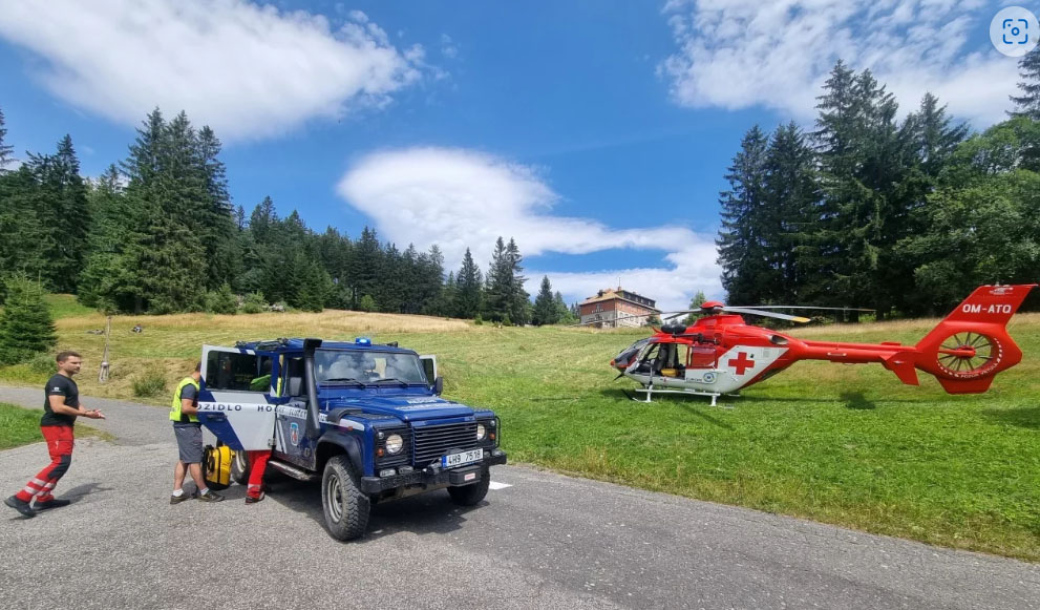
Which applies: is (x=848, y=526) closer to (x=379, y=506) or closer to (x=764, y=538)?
(x=764, y=538)

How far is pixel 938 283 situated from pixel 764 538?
3716cm

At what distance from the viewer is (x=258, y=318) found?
47625 mm

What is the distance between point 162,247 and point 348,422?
60.0m

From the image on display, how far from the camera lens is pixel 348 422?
552 cm


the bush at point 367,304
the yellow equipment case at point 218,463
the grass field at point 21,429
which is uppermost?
the bush at point 367,304

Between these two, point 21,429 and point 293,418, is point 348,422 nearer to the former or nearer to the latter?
point 293,418

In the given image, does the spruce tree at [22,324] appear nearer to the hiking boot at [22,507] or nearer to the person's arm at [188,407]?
the hiking boot at [22,507]

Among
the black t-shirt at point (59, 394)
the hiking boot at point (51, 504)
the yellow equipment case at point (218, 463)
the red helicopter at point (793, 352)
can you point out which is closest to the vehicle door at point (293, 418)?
the yellow equipment case at point (218, 463)

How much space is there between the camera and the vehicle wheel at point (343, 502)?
5.18 meters

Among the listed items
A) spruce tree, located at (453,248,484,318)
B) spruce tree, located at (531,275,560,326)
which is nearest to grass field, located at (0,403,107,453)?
spruce tree, located at (453,248,484,318)

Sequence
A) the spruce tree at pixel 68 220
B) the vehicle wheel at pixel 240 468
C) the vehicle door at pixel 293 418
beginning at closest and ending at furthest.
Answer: the vehicle door at pixel 293 418 < the vehicle wheel at pixel 240 468 < the spruce tree at pixel 68 220

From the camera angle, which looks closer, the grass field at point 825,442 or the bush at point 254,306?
the grass field at point 825,442

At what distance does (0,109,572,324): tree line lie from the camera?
51.2 m

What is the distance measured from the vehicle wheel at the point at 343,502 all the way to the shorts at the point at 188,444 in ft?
7.72
